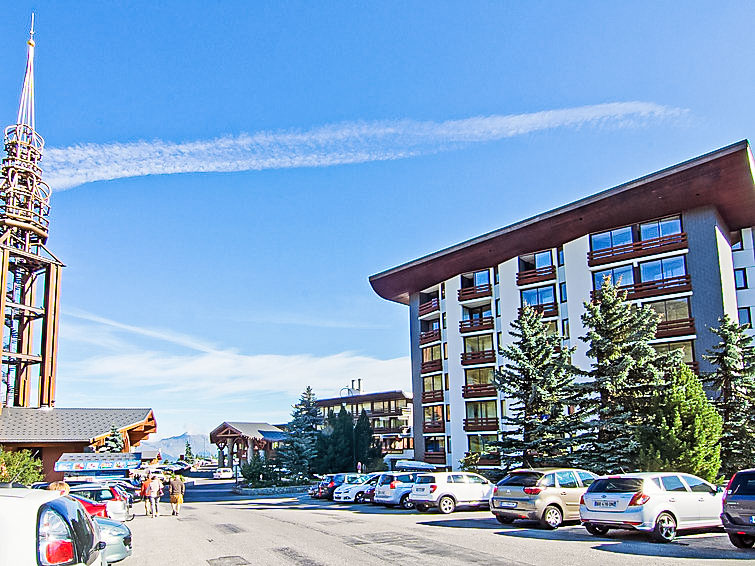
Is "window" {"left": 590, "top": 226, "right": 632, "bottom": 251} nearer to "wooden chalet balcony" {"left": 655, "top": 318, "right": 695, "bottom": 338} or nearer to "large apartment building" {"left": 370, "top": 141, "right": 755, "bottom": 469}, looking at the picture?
"large apartment building" {"left": 370, "top": 141, "right": 755, "bottom": 469}

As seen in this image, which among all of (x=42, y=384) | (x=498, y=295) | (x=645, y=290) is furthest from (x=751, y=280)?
(x=42, y=384)

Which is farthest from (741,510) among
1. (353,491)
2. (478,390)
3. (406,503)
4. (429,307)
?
(429,307)

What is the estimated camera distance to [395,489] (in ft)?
86.7

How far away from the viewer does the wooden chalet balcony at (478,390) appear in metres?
44.4

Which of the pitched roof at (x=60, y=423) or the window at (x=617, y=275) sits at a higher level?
the window at (x=617, y=275)

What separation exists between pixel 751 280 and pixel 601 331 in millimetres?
15337

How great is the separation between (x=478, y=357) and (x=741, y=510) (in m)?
32.7

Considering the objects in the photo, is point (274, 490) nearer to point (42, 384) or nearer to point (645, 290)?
point (42, 384)

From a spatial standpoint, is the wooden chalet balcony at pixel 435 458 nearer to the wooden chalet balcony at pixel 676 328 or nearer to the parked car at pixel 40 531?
the wooden chalet balcony at pixel 676 328

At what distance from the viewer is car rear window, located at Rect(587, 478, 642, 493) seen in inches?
588

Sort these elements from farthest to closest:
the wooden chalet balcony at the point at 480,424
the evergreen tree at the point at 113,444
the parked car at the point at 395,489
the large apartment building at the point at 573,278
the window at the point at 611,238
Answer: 1. the evergreen tree at the point at 113,444
2. the wooden chalet balcony at the point at 480,424
3. the window at the point at 611,238
4. the large apartment building at the point at 573,278
5. the parked car at the point at 395,489

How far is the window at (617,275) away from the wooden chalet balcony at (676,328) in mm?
3306

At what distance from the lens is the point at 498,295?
45.4 metres

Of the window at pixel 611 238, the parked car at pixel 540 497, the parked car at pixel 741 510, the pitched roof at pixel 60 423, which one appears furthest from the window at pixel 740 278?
the pitched roof at pixel 60 423
